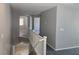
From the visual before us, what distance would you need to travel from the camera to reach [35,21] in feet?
7.74

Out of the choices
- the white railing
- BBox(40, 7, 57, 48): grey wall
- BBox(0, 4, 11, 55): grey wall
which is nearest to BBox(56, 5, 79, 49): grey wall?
BBox(40, 7, 57, 48): grey wall

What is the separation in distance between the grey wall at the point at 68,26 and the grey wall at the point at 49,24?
0.12 m

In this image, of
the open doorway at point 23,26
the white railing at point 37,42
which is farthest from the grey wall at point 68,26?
the open doorway at point 23,26

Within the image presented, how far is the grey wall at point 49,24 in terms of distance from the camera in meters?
2.40

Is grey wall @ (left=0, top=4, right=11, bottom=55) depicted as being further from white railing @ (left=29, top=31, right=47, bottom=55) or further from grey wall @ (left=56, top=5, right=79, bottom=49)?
grey wall @ (left=56, top=5, right=79, bottom=49)

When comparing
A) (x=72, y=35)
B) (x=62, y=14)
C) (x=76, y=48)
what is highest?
(x=62, y=14)

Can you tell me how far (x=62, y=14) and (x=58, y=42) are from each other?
698mm

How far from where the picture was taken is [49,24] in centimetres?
261

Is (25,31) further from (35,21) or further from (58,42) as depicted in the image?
(58,42)

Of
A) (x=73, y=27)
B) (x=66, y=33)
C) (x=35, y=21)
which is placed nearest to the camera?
(x=35, y=21)

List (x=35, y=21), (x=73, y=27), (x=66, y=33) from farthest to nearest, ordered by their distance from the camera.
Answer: (x=66, y=33)
(x=73, y=27)
(x=35, y=21)

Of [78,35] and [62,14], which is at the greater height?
[62,14]

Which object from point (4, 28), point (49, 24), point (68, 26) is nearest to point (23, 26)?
point (4, 28)

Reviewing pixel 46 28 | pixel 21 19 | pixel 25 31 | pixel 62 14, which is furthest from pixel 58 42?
pixel 21 19
